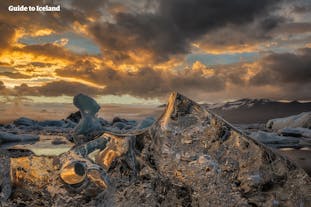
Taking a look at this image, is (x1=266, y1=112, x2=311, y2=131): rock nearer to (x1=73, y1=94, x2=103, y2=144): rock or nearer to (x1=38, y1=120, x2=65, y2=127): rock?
(x1=73, y1=94, x2=103, y2=144): rock

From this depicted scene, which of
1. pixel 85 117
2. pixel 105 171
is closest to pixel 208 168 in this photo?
pixel 105 171

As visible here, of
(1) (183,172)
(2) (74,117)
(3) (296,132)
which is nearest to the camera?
(1) (183,172)

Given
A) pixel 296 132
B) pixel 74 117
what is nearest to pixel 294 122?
pixel 296 132

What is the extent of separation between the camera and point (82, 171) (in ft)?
5.91

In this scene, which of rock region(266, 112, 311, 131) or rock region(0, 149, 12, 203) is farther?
rock region(266, 112, 311, 131)

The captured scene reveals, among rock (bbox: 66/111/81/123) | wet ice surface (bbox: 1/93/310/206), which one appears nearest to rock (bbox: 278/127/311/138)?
wet ice surface (bbox: 1/93/310/206)

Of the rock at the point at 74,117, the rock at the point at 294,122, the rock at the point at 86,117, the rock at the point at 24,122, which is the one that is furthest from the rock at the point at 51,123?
the rock at the point at 294,122

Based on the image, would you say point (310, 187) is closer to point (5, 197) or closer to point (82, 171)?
point (82, 171)

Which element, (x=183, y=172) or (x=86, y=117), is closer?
(x=183, y=172)

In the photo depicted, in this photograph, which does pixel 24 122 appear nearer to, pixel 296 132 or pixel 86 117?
pixel 86 117

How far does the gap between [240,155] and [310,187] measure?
0.41m

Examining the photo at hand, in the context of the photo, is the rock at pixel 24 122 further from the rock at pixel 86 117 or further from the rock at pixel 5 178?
the rock at pixel 5 178

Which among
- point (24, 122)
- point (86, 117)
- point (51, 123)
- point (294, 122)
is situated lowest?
point (294, 122)

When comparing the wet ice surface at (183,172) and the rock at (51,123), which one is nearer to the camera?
the wet ice surface at (183,172)
